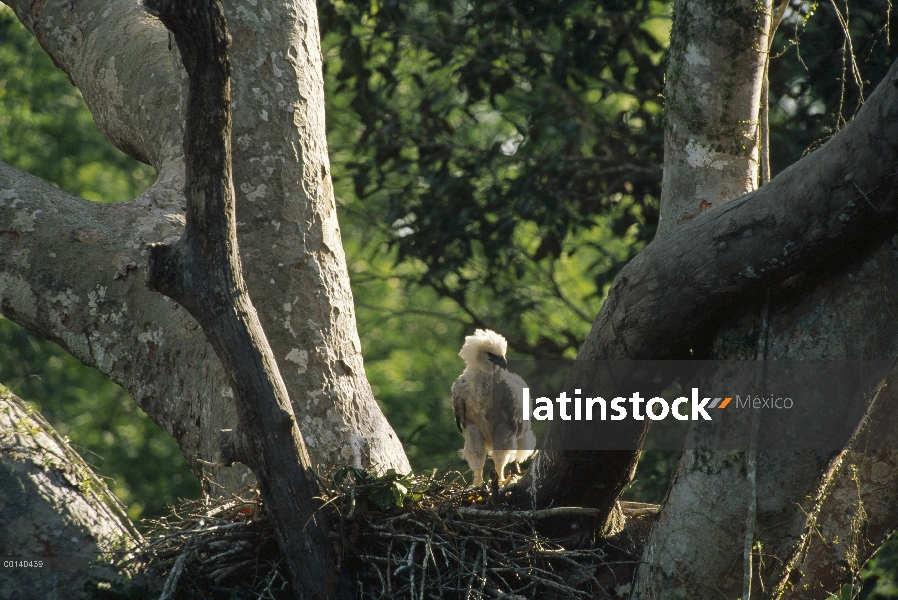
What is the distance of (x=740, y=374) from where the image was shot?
2768 millimetres

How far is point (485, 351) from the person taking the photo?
528 cm

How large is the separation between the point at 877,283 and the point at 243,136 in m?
2.69

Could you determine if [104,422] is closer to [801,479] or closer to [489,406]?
[489,406]

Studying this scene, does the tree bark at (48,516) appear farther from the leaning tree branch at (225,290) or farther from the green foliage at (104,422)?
the green foliage at (104,422)

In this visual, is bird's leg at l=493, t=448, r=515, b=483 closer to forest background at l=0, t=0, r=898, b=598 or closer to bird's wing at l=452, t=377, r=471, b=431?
bird's wing at l=452, t=377, r=471, b=431

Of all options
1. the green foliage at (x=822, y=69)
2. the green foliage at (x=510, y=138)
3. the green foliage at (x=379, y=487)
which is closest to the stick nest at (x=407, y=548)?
the green foliage at (x=379, y=487)

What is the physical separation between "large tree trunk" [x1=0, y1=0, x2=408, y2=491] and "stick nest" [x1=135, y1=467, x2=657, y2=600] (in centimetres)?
44

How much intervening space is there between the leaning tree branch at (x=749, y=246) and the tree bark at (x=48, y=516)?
165cm

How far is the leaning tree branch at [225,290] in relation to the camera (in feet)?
Result: 8.09

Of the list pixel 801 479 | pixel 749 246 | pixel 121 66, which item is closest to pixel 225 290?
pixel 749 246

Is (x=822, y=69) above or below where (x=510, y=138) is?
above

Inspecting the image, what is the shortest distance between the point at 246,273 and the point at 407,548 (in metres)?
1.41

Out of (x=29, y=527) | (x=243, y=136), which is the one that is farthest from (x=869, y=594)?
(x=29, y=527)

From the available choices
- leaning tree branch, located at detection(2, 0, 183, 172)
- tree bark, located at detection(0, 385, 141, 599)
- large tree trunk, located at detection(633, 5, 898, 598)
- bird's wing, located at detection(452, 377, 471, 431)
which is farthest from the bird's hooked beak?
tree bark, located at detection(0, 385, 141, 599)
